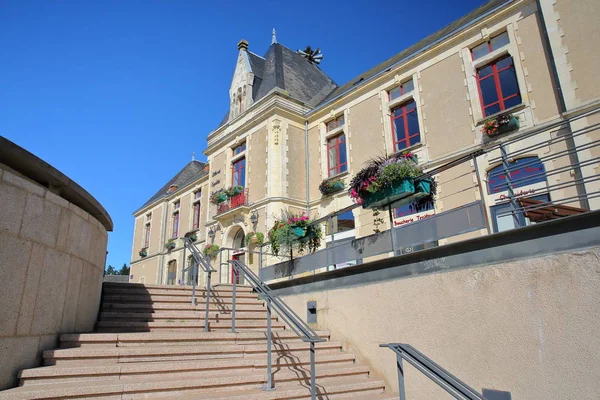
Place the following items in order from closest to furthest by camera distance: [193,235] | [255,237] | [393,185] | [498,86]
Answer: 1. [393,185]
2. [498,86]
3. [255,237]
4. [193,235]

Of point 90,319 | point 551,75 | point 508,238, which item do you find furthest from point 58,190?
point 551,75

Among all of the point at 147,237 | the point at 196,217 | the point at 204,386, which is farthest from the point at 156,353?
the point at 147,237

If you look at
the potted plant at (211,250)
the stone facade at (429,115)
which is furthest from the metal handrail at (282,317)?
the potted plant at (211,250)

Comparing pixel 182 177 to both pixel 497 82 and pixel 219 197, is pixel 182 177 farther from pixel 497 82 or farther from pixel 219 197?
pixel 497 82

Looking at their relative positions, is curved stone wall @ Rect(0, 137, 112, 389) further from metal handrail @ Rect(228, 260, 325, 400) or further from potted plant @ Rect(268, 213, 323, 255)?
potted plant @ Rect(268, 213, 323, 255)

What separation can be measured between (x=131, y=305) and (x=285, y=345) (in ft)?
8.20

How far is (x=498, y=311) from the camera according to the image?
13.0ft

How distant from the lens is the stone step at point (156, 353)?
152 inches

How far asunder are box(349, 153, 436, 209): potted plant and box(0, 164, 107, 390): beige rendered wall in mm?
3907

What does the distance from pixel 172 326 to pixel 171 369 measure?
64.7 inches

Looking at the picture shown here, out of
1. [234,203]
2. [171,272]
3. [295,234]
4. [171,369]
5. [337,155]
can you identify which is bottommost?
[171,369]

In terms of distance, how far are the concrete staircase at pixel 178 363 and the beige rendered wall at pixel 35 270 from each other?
0.20m

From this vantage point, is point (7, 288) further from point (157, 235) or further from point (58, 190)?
point (157, 235)

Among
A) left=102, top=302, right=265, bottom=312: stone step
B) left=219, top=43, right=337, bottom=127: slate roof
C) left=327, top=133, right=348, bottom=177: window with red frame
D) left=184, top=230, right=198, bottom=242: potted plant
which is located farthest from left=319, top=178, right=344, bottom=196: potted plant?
left=184, top=230, right=198, bottom=242: potted plant
